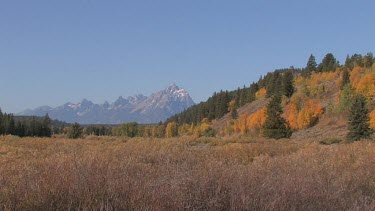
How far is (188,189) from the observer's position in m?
6.04

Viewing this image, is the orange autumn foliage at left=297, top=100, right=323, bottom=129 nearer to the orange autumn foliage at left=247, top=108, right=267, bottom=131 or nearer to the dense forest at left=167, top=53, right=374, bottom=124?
the orange autumn foliage at left=247, top=108, right=267, bottom=131

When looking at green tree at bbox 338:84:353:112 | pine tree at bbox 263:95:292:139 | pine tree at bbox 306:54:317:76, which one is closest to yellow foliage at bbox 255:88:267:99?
pine tree at bbox 306:54:317:76

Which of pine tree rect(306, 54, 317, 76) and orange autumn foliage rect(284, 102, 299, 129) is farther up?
pine tree rect(306, 54, 317, 76)

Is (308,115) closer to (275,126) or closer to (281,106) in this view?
(281,106)

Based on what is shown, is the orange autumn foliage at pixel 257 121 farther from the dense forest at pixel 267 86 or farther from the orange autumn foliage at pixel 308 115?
the orange autumn foliage at pixel 308 115

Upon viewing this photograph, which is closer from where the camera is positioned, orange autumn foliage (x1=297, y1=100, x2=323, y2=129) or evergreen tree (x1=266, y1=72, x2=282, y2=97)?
orange autumn foliage (x1=297, y1=100, x2=323, y2=129)

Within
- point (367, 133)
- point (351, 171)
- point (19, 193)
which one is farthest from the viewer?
point (367, 133)

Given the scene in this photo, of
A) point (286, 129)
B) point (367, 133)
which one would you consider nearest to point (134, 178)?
point (367, 133)

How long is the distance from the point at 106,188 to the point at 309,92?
92.5 meters

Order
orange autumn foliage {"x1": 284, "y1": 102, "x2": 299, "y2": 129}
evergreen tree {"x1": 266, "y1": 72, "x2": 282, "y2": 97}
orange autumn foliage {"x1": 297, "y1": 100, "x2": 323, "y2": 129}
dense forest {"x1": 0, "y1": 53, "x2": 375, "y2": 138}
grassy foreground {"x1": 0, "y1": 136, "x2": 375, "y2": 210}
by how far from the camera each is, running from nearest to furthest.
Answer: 1. grassy foreground {"x1": 0, "y1": 136, "x2": 375, "y2": 210}
2. dense forest {"x1": 0, "y1": 53, "x2": 375, "y2": 138}
3. orange autumn foliage {"x1": 297, "y1": 100, "x2": 323, "y2": 129}
4. orange autumn foliage {"x1": 284, "y1": 102, "x2": 299, "y2": 129}
5. evergreen tree {"x1": 266, "y1": 72, "x2": 282, "y2": 97}

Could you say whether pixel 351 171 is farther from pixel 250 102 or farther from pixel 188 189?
pixel 250 102

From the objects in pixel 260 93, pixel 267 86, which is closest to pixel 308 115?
pixel 267 86

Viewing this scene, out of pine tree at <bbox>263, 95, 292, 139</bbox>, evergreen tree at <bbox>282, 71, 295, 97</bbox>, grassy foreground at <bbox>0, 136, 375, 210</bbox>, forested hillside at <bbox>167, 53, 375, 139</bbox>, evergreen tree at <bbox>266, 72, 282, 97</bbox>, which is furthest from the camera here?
evergreen tree at <bbox>266, 72, 282, 97</bbox>

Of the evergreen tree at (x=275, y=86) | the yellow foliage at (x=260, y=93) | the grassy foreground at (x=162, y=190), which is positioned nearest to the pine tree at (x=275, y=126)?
the grassy foreground at (x=162, y=190)
